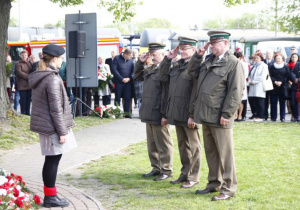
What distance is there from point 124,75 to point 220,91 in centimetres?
1048

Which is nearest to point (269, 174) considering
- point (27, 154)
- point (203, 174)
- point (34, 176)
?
point (203, 174)

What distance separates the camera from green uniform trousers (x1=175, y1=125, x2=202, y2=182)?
297 inches

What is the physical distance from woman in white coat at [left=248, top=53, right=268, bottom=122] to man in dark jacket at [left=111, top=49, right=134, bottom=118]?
3751mm

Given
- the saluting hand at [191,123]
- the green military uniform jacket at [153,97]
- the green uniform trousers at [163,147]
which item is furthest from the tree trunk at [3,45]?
the saluting hand at [191,123]

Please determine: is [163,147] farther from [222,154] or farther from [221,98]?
[221,98]

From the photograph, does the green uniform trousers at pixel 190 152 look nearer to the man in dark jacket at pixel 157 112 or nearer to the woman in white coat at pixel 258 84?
the man in dark jacket at pixel 157 112

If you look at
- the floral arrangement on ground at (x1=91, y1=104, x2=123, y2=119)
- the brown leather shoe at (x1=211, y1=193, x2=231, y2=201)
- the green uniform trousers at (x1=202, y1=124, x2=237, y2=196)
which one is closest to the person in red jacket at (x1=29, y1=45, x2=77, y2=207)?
the green uniform trousers at (x1=202, y1=124, x2=237, y2=196)

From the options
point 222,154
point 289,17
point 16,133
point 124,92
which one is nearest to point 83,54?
point 124,92

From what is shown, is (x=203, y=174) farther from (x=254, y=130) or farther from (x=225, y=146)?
(x=254, y=130)

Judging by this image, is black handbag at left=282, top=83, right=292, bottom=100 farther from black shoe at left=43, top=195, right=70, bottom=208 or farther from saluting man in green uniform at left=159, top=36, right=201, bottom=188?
black shoe at left=43, top=195, right=70, bottom=208

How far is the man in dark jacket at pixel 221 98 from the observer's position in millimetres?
6594

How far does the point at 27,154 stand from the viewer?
10.4 m

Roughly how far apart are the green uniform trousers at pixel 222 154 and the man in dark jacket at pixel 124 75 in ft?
32.8

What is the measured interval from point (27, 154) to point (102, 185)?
3.04 meters
